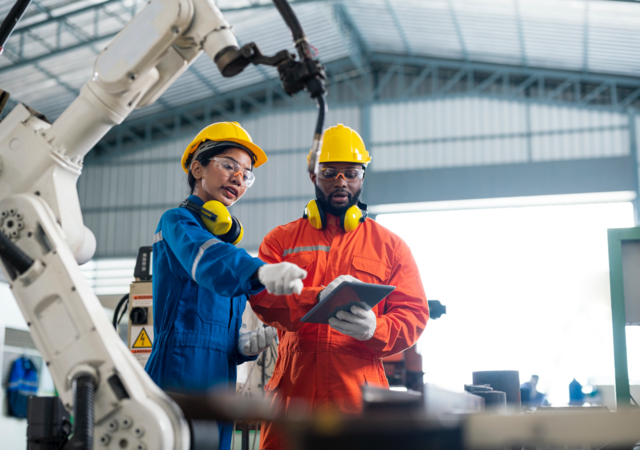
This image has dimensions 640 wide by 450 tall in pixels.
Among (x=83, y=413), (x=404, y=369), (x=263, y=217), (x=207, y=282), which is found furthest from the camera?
(x=263, y=217)

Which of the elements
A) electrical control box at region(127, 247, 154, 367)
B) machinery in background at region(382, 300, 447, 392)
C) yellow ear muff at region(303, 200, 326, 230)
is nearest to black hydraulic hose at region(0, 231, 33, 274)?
yellow ear muff at region(303, 200, 326, 230)

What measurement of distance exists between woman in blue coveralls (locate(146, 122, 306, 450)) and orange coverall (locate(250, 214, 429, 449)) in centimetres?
16

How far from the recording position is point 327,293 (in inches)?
102

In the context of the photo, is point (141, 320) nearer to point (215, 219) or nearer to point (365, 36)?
point (215, 219)

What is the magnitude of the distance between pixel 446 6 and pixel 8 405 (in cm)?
1127

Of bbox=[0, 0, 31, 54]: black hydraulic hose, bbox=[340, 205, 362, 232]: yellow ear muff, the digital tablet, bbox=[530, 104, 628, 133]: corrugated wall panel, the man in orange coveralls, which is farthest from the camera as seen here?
bbox=[530, 104, 628, 133]: corrugated wall panel

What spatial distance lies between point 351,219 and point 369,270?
0.27 meters

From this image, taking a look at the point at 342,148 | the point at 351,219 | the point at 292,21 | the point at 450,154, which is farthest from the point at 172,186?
the point at 292,21

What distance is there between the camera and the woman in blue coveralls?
6.84ft

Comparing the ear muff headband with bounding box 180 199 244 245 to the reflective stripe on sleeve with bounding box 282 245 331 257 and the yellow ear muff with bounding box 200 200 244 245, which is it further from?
the reflective stripe on sleeve with bounding box 282 245 331 257

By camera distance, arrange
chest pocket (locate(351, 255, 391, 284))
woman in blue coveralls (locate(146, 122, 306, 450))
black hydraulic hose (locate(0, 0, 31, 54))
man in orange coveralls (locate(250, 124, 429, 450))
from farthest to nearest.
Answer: chest pocket (locate(351, 255, 391, 284))
man in orange coveralls (locate(250, 124, 429, 450))
black hydraulic hose (locate(0, 0, 31, 54))
woman in blue coveralls (locate(146, 122, 306, 450))

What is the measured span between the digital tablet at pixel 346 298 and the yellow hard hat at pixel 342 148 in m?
0.99

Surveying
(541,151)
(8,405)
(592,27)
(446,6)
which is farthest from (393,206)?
(8,405)

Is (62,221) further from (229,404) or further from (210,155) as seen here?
(229,404)
